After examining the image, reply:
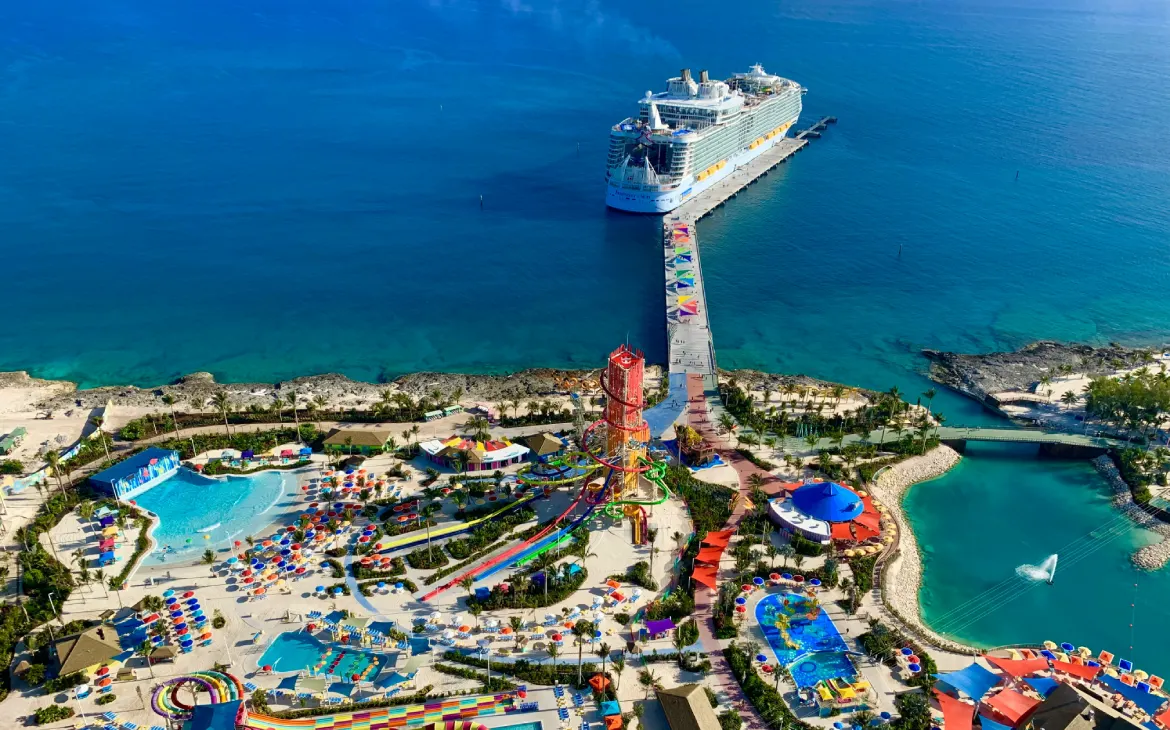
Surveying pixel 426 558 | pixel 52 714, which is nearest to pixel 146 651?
pixel 52 714

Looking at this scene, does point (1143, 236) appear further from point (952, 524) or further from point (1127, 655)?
point (1127, 655)

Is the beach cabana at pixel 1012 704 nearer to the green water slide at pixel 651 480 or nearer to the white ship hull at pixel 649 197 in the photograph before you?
the green water slide at pixel 651 480

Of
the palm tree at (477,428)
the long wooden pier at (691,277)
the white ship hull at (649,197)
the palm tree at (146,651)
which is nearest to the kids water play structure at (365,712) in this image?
the palm tree at (146,651)

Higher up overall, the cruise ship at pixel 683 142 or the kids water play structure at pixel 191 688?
the cruise ship at pixel 683 142

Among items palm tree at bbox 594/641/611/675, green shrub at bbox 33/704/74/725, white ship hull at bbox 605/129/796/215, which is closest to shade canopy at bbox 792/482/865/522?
palm tree at bbox 594/641/611/675

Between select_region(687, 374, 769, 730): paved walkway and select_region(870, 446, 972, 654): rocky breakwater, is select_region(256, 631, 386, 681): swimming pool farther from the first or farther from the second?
select_region(870, 446, 972, 654): rocky breakwater

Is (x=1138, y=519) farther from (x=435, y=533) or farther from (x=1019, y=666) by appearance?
(x=435, y=533)
